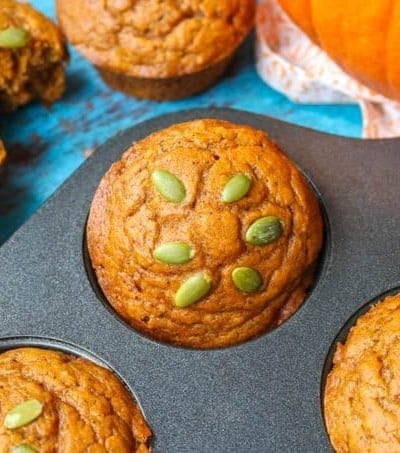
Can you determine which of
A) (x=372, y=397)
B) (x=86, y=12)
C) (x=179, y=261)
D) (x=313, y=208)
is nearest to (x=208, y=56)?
(x=86, y=12)

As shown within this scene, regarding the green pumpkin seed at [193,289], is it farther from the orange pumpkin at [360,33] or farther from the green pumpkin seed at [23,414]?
the orange pumpkin at [360,33]

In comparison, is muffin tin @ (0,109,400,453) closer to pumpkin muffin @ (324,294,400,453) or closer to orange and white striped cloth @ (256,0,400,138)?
pumpkin muffin @ (324,294,400,453)

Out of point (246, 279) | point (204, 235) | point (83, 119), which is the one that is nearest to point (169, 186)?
point (204, 235)

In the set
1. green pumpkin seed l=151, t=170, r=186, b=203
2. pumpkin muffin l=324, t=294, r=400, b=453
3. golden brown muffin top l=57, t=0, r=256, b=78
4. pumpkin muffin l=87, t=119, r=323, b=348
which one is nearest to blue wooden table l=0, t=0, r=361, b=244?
golden brown muffin top l=57, t=0, r=256, b=78

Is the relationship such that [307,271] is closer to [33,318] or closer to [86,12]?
[33,318]

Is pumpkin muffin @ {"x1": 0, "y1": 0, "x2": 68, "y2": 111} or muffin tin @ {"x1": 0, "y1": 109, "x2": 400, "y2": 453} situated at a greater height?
pumpkin muffin @ {"x1": 0, "y1": 0, "x2": 68, "y2": 111}

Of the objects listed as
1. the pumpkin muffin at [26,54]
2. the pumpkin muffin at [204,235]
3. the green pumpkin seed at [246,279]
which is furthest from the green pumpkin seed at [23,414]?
the pumpkin muffin at [26,54]
